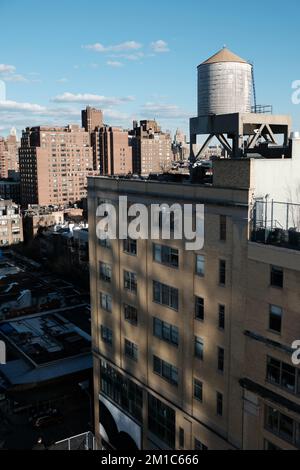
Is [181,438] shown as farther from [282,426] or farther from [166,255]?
[166,255]

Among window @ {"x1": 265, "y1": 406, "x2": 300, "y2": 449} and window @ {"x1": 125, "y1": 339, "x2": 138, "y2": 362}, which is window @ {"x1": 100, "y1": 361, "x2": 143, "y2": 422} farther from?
window @ {"x1": 265, "y1": 406, "x2": 300, "y2": 449}

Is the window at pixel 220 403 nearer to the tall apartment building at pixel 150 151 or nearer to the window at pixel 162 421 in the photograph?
the window at pixel 162 421

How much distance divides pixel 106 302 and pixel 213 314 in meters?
8.01

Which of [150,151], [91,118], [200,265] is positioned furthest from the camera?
[91,118]

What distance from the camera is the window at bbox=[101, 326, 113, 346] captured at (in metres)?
23.9

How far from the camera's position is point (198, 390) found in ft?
60.8

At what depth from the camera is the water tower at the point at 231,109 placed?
17.8 meters

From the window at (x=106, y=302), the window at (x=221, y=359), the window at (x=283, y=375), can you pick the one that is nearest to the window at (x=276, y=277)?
the window at (x=283, y=375)

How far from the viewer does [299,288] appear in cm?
1401

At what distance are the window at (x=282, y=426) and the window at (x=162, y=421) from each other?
5.39 metres

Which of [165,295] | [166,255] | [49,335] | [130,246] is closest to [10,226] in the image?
[49,335]

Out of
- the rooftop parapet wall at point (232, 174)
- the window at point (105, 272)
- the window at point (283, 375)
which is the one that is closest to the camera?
the window at point (283, 375)

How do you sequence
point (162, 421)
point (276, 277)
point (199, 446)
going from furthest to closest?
point (162, 421), point (199, 446), point (276, 277)

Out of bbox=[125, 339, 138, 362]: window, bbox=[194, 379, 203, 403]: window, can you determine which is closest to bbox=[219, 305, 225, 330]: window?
bbox=[194, 379, 203, 403]: window
